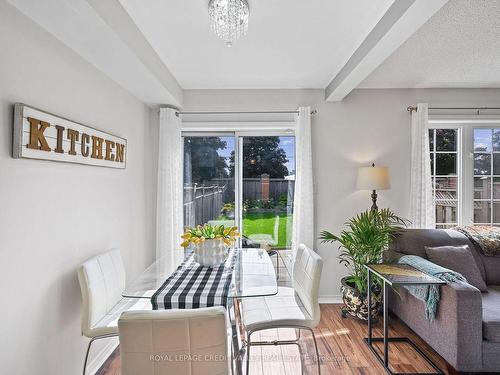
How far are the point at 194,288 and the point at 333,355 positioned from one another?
4.64ft

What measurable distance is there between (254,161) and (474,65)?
245cm

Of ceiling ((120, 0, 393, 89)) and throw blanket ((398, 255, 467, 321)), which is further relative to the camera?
throw blanket ((398, 255, 467, 321))

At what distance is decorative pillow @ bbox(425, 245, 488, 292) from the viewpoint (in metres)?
2.63

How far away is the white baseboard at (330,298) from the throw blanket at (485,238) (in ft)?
4.86

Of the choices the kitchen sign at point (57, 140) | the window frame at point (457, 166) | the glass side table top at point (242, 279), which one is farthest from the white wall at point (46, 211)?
the window frame at point (457, 166)

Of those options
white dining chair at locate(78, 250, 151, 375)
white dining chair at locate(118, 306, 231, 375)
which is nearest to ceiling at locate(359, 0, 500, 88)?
white dining chair at locate(118, 306, 231, 375)

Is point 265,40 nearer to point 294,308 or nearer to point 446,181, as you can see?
point 294,308

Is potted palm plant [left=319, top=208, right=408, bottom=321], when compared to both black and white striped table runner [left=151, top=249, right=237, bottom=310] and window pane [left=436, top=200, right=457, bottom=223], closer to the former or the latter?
Result: window pane [left=436, top=200, right=457, bottom=223]

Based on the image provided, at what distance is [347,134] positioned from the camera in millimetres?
3660

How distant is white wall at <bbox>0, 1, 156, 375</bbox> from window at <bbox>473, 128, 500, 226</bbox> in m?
4.08

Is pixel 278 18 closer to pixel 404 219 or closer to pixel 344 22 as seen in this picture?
pixel 344 22

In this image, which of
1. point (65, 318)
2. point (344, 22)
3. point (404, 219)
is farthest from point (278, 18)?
point (404, 219)

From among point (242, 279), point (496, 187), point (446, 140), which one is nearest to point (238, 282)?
point (242, 279)

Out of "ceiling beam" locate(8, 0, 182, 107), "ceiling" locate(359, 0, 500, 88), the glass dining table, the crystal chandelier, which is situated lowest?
the glass dining table
